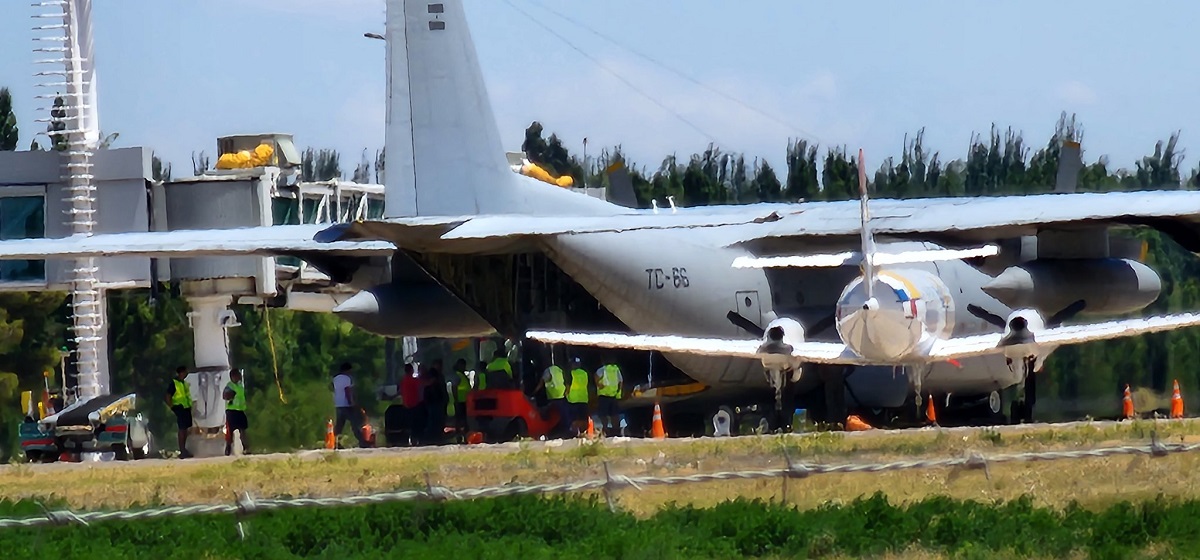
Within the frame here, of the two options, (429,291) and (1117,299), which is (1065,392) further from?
(429,291)

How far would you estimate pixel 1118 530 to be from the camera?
40.2 ft

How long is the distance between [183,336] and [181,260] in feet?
64.5

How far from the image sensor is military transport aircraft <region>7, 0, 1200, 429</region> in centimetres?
2319

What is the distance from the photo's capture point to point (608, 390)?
26078mm

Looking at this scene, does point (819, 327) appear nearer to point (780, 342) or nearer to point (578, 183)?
point (780, 342)

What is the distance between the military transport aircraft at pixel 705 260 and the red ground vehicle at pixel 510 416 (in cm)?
97

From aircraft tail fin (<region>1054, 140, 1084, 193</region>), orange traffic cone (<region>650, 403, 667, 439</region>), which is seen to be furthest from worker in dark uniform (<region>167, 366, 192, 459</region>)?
aircraft tail fin (<region>1054, 140, 1084, 193</region>)

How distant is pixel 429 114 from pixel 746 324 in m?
5.74

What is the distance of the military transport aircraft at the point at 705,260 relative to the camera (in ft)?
76.1

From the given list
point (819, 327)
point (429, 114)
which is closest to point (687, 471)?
point (429, 114)

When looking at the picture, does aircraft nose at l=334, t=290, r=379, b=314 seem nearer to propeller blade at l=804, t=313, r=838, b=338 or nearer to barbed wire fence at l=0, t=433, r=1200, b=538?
propeller blade at l=804, t=313, r=838, b=338

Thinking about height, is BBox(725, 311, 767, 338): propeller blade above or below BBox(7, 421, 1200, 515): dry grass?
above

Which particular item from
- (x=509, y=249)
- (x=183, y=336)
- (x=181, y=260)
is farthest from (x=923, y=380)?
(x=183, y=336)

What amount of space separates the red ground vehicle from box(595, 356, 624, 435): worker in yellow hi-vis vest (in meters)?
0.80
